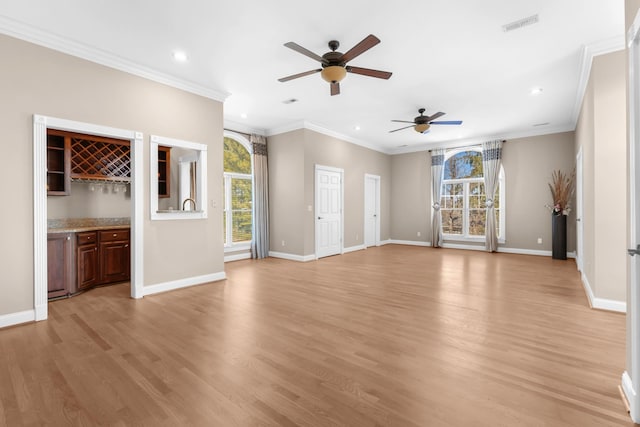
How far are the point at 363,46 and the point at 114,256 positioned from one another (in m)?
4.60

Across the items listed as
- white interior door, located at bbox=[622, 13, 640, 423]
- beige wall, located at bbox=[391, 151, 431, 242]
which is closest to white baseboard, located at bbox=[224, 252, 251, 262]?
beige wall, located at bbox=[391, 151, 431, 242]

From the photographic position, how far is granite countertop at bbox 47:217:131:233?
13.9 ft

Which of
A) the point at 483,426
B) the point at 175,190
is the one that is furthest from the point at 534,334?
the point at 175,190

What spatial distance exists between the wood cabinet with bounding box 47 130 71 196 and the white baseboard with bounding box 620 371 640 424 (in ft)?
19.9

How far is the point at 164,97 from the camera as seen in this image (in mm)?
4285

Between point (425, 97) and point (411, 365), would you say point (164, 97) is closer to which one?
point (425, 97)

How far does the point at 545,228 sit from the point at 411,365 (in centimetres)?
692

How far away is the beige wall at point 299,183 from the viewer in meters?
6.74

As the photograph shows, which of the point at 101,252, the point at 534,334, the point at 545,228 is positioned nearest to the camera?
the point at 534,334

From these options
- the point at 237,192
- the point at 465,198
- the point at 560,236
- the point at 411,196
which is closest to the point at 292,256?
the point at 237,192

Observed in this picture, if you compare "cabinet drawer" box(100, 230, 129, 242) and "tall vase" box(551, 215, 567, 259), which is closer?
"cabinet drawer" box(100, 230, 129, 242)

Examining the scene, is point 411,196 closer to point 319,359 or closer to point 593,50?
point 593,50

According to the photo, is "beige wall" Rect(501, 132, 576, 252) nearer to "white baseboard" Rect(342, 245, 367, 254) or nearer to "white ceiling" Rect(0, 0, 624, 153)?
"white ceiling" Rect(0, 0, 624, 153)

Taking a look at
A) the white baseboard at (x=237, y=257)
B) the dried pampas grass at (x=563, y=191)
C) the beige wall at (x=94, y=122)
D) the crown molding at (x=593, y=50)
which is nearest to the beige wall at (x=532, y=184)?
the dried pampas grass at (x=563, y=191)
